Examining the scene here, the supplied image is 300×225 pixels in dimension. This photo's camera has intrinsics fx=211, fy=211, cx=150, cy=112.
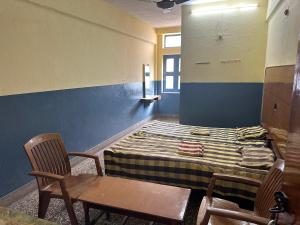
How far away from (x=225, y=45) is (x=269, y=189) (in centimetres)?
358

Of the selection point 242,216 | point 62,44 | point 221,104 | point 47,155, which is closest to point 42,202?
point 47,155

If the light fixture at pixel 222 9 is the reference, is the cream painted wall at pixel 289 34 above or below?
below

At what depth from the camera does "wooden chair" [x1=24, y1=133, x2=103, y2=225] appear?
1.74 metres

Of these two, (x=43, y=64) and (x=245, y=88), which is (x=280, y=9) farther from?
(x=43, y=64)

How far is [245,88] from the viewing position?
4.41 metres

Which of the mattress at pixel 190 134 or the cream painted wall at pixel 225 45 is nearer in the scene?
the mattress at pixel 190 134

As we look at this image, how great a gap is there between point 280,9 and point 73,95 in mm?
3309

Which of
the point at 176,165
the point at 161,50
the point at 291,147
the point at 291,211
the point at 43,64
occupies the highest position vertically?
the point at 161,50

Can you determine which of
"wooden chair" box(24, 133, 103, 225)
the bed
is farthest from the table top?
the bed

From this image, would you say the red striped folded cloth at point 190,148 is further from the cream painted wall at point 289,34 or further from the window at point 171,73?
the window at point 171,73

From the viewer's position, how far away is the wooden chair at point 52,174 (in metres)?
1.74

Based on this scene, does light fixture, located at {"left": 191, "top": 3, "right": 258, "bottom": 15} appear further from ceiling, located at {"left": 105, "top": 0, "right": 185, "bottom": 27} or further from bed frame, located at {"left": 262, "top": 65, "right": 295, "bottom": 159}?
bed frame, located at {"left": 262, "top": 65, "right": 295, "bottom": 159}

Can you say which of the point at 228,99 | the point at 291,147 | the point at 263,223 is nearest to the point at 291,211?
the point at 291,147

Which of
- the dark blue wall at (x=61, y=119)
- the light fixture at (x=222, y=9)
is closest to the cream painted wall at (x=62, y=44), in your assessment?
the dark blue wall at (x=61, y=119)
